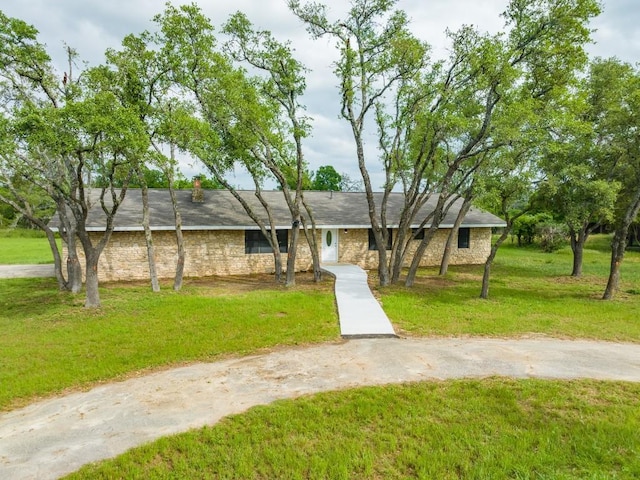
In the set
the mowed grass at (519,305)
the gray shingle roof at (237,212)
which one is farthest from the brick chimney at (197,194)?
the mowed grass at (519,305)

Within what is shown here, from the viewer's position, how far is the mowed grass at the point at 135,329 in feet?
20.4

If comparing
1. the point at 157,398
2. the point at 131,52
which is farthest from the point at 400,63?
the point at 157,398

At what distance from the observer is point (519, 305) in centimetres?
1081

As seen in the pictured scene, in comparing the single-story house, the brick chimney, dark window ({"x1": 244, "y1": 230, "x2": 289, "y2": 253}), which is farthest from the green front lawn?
the brick chimney

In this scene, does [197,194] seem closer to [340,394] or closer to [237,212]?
[237,212]

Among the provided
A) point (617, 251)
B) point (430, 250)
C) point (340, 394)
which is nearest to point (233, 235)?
point (430, 250)

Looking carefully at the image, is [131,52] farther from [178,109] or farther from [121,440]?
[121,440]

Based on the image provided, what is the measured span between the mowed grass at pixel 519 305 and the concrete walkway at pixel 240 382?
0.83 metres

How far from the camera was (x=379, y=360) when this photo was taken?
6637 mm

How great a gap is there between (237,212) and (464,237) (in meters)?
11.7

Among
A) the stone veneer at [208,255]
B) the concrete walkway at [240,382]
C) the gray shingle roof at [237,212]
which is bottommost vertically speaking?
the concrete walkway at [240,382]

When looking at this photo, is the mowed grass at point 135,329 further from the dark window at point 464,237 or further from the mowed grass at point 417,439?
the dark window at point 464,237

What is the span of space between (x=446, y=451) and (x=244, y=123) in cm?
1047

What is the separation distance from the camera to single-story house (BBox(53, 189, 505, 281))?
47.3ft
